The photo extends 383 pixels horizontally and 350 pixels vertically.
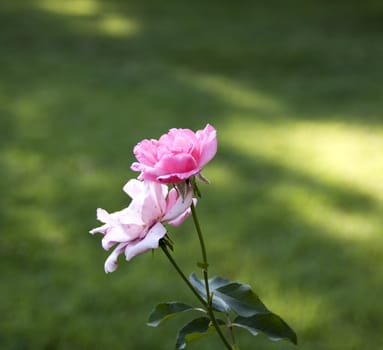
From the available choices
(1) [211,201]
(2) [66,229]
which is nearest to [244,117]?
(1) [211,201]

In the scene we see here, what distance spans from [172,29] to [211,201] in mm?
2908

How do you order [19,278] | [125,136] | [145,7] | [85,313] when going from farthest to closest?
[145,7], [125,136], [19,278], [85,313]

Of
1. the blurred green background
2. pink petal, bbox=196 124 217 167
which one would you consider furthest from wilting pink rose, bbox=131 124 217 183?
the blurred green background

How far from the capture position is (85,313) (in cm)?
234

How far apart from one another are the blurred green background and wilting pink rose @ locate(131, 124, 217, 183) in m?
0.46

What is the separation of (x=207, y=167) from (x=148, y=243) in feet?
8.88

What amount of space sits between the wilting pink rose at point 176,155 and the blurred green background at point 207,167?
456mm

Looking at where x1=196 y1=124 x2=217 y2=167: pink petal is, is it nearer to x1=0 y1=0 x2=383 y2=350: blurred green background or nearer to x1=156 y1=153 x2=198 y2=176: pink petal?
x1=156 y1=153 x2=198 y2=176: pink petal

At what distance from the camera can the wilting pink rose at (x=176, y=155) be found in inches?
28.8

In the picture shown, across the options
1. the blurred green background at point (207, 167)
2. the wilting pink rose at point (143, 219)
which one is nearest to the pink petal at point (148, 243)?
the wilting pink rose at point (143, 219)

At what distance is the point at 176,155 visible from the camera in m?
0.73

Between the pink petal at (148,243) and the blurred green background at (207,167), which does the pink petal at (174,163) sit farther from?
the blurred green background at (207,167)

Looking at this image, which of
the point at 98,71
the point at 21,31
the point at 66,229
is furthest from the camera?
the point at 21,31

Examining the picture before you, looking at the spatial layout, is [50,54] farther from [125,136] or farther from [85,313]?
[85,313]
